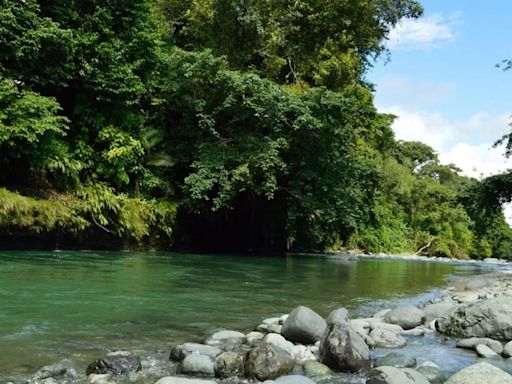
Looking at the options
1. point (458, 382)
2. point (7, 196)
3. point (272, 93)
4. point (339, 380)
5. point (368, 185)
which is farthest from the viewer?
point (368, 185)

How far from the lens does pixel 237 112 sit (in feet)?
59.7

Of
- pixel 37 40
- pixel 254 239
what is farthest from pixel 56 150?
pixel 254 239

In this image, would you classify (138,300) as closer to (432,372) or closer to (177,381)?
(177,381)

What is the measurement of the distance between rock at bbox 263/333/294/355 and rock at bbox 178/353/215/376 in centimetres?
82

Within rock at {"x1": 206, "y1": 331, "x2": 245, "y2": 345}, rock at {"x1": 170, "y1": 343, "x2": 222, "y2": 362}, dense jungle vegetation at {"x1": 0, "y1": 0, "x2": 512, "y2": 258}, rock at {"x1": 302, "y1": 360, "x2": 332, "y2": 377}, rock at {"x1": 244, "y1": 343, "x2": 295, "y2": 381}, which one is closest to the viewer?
rock at {"x1": 244, "y1": 343, "x2": 295, "y2": 381}

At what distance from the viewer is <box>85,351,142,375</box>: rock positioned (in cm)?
415

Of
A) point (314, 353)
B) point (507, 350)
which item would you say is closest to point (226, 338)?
point (314, 353)

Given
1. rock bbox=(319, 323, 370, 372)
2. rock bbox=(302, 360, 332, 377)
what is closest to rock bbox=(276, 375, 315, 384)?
rock bbox=(302, 360, 332, 377)

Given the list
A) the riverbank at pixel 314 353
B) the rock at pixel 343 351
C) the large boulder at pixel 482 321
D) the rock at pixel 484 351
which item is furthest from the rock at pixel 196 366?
the large boulder at pixel 482 321

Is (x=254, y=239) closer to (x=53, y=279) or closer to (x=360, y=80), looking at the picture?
(x=360, y=80)

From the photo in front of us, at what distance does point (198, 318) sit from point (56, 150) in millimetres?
9961

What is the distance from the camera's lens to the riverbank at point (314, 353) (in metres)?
4.33

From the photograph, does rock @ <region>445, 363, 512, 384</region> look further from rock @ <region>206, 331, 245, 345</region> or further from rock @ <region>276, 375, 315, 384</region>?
rock @ <region>206, 331, 245, 345</region>

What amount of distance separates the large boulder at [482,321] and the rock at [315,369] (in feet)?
7.70
